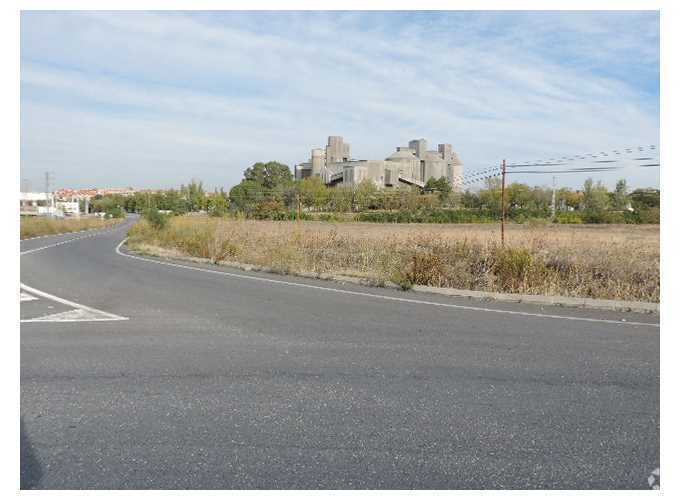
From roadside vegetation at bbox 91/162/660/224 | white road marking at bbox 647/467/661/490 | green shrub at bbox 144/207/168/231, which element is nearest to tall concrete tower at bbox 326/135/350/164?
roadside vegetation at bbox 91/162/660/224

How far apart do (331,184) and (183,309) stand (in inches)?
2951

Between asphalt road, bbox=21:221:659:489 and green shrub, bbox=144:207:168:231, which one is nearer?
asphalt road, bbox=21:221:659:489

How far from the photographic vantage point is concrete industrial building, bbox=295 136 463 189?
78.4 m

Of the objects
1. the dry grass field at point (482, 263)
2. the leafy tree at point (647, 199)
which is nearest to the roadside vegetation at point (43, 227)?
the dry grass field at point (482, 263)

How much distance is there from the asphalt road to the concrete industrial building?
199 ft

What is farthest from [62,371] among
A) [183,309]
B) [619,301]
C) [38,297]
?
[619,301]

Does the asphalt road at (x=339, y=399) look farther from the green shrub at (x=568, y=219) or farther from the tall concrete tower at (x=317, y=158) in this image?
the tall concrete tower at (x=317, y=158)

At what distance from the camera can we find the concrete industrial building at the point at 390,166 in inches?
3086

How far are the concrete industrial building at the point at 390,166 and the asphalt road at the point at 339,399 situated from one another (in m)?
60.6

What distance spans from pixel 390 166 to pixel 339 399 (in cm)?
8080

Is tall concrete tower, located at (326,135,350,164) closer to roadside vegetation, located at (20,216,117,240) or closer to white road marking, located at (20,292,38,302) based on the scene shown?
roadside vegetation, located at (20,216,117,240)

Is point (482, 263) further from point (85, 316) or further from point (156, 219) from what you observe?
point (156, 219)

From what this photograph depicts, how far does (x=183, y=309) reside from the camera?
9344 mm
